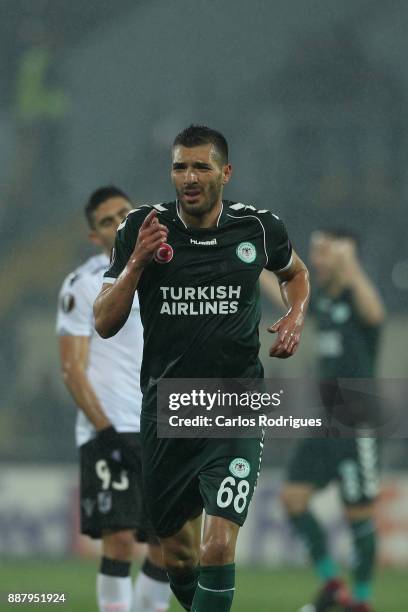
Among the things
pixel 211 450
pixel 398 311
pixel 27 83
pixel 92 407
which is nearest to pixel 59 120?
pixel 27 83

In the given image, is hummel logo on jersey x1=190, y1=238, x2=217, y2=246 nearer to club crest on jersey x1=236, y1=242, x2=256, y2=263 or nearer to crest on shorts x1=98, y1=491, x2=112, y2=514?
club crest on jersey x1=236, y1=242, x2=256, y2=263

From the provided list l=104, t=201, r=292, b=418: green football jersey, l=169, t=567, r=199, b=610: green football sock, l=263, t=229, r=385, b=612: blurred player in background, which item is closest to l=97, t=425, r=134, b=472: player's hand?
l=169, t=567, r=199, b=610: green football sock

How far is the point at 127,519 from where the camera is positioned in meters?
5.95

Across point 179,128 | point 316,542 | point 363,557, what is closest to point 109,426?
point 316,542

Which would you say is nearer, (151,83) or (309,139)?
(309,139)

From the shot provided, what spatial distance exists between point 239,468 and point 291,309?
0.61 meters

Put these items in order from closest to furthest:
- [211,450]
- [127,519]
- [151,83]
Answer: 1. [211,450]
2. [127,519]
3. [151,83]

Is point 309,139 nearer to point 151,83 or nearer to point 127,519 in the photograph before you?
point 151,83

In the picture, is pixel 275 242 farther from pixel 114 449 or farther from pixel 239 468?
pixel 114 449

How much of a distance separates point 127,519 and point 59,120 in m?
12.8

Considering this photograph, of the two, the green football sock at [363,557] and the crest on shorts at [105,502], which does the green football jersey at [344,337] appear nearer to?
the green football sock at [363,557]

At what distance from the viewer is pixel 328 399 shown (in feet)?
28.0

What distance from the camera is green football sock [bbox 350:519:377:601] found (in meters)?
8.03

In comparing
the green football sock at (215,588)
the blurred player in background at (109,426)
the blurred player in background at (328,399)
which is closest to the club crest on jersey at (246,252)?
the green football sock at (215,588)
